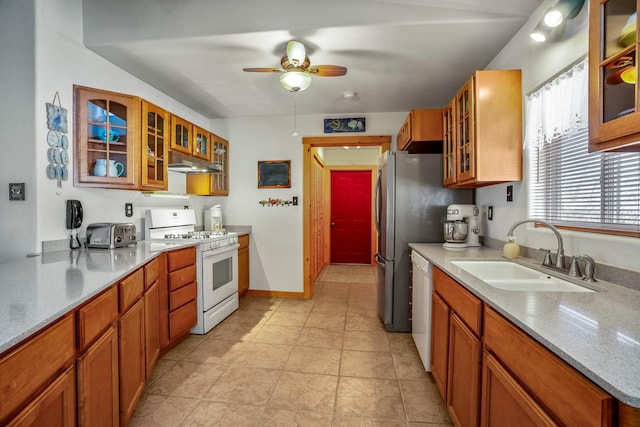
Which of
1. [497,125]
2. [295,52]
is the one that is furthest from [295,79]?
[497,125]

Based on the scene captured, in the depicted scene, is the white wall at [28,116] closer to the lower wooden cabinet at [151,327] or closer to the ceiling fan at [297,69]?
the lower wooden cabinet at [151,327]

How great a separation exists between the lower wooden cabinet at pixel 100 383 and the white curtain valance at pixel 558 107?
7.89 feet

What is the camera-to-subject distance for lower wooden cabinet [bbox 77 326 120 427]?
108 centimetres

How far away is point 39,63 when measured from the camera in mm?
1881

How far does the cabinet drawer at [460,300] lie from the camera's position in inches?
48.5

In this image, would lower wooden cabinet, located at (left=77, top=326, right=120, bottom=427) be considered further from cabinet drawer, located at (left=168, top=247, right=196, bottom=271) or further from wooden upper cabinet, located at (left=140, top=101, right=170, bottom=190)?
wooden upper cabinet, located at (left=140, top=101, right=170, bottom=190)

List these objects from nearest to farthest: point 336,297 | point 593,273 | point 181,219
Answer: point 593,273
point 181,219
point 336,297

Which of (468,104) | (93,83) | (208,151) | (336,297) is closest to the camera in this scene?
(468,104)

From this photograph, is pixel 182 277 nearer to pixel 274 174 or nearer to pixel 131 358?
pixel 131 358

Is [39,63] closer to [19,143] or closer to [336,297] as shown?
[19,143]

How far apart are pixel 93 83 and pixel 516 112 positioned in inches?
122

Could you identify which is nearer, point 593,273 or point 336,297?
point 593,273

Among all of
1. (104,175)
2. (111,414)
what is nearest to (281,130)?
(104,175)

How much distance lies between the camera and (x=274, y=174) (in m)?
3.90
